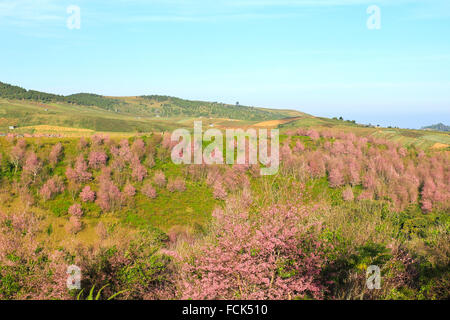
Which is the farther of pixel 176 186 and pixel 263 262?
pixel 176 186

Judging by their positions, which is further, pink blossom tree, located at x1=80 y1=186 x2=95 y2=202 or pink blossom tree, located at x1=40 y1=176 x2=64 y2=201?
pink blossom tree, located at x1=80 y1=186 x2=95 y2=202

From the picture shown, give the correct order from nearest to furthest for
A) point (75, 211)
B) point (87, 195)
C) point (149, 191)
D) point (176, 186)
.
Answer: point (75, 211)
point (87, 195)
point (149, 191)
point (176, 186)

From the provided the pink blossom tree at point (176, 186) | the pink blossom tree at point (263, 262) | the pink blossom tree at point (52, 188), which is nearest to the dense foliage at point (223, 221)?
the pink blossom tree at point (263, 262)

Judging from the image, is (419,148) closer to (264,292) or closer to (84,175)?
(84,175)

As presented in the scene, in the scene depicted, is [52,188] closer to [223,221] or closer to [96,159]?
[96,159]

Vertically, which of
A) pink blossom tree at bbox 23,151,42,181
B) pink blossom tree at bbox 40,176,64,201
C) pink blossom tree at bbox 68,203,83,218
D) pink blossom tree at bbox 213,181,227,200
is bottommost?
pink blossom tree at bbox 68,203,83,218

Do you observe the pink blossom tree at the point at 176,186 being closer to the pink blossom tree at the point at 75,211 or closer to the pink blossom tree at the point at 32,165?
the pink blossom tree at the point at 75,211

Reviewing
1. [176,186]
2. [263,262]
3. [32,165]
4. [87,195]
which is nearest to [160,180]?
[176,186]

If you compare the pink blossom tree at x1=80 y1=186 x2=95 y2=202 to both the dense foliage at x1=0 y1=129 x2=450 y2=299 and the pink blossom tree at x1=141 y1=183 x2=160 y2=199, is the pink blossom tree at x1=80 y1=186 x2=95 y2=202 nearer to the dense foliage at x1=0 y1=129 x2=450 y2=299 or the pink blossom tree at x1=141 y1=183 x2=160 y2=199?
the dense foliage at x1=0 y1=129 x2=450 y2=299

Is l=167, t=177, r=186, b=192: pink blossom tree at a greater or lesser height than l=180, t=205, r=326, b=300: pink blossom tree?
lesser

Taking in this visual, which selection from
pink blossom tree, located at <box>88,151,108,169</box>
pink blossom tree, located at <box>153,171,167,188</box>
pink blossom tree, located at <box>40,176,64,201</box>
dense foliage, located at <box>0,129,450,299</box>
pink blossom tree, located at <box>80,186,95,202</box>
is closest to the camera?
dense foliage, located at <box>0,129,450,299</box>

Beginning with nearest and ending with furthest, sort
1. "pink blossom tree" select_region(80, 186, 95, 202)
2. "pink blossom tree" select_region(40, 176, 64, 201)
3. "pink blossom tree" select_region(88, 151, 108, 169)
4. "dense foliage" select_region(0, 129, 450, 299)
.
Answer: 1. "dense foliage" select_region(0, 129, 450, 299)
2. "pink blossom tree" select_region(40, 176, 64, 201)
3. "pink blossom tree" select_region(80, 186, 95, 202)
4. "pink blossom tree" select_region(88, 151, 108, 169)

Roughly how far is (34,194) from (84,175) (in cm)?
1256

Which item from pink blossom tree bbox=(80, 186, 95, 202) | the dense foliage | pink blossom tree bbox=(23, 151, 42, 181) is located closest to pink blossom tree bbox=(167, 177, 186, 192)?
the dense foliage
